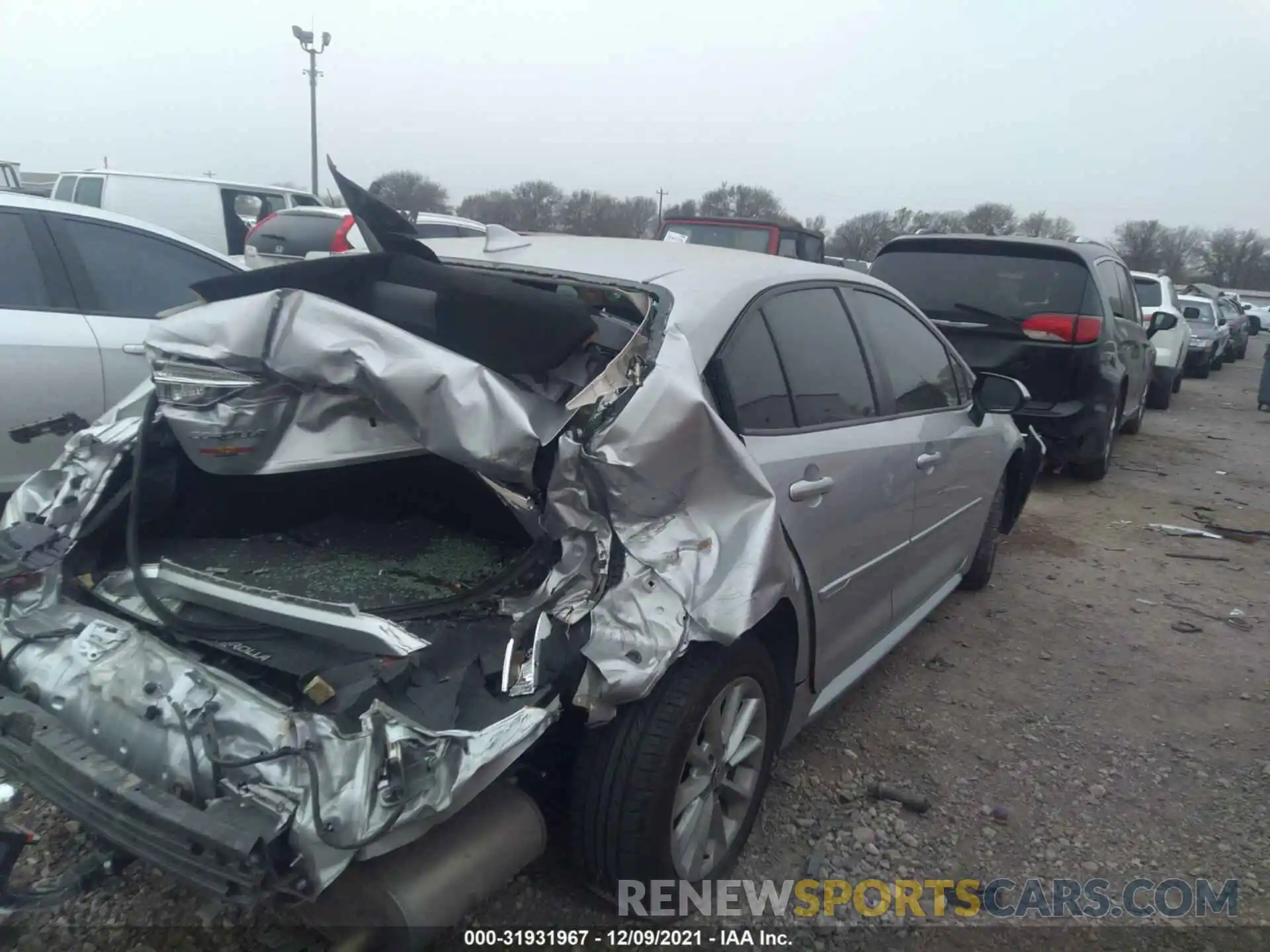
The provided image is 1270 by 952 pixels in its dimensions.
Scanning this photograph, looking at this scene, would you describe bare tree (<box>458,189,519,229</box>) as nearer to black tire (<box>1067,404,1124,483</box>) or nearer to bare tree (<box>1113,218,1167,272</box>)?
black tire (<box>1067,404,1124,483</box>)

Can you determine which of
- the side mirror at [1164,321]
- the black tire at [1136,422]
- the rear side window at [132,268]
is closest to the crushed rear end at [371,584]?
the rear side window at [132,268]

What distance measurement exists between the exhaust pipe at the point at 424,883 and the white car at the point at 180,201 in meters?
12.7

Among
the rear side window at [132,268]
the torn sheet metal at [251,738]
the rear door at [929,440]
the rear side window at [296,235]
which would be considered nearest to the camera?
the torn sheet metal at [251,738]

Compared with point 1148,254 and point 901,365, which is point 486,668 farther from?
point 1148,254

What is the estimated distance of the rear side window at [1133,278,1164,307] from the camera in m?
12.5

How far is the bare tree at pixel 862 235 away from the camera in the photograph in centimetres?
2920

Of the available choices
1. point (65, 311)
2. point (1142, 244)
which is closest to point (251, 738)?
point (65, 311)

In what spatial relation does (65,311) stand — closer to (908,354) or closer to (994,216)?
(908,354)

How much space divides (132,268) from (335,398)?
2966 millimetres

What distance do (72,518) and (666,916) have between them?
75.1 inches

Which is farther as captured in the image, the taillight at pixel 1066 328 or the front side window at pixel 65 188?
the front side window at pixel 65 188

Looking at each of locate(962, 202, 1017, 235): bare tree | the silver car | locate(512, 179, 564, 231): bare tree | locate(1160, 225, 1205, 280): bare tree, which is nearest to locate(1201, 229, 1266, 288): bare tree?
locate(1160, 225, 1205, 280): bare tree

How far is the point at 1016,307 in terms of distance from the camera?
22.1ft

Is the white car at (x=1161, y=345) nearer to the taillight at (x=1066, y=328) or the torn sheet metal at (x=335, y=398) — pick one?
the taillight at (x=1066, y=328)
